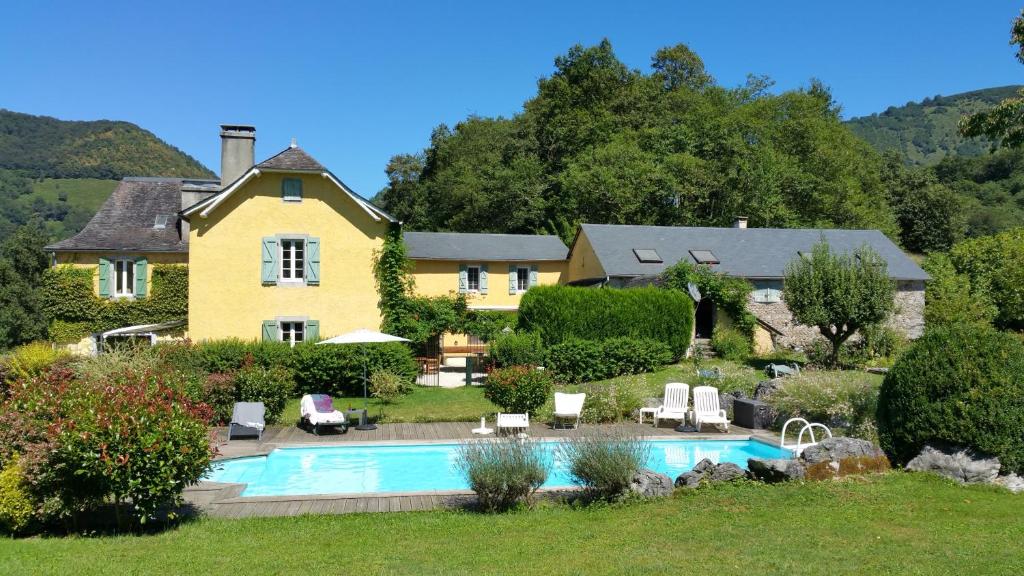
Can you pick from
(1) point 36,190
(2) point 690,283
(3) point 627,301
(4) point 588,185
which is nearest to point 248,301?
(3) point 627,301

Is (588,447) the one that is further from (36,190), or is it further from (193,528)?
(36,190)

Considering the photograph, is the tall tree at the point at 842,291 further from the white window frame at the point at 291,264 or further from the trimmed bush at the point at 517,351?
the white window frame at the point at 291,264

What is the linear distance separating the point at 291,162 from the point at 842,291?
19187 mm

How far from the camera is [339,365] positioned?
2086 centimetres

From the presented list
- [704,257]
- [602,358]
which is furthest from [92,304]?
[704,257]

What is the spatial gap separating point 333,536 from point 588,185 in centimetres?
3740

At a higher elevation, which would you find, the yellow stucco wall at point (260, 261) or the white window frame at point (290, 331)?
the yellow stucco wall at point (260, 261)

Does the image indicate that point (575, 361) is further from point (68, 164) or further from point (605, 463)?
point (68, 164)

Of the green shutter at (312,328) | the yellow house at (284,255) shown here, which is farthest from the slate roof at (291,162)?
the green shutter at (312,328)

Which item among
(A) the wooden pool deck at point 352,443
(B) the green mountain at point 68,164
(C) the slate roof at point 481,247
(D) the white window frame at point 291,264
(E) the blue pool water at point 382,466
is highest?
(B) the green mountain at point 68,164

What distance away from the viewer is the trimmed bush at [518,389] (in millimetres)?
17422

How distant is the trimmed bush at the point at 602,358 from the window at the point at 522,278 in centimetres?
1157

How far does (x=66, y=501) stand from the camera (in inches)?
334

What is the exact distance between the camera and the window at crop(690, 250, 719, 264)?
1277 inches
